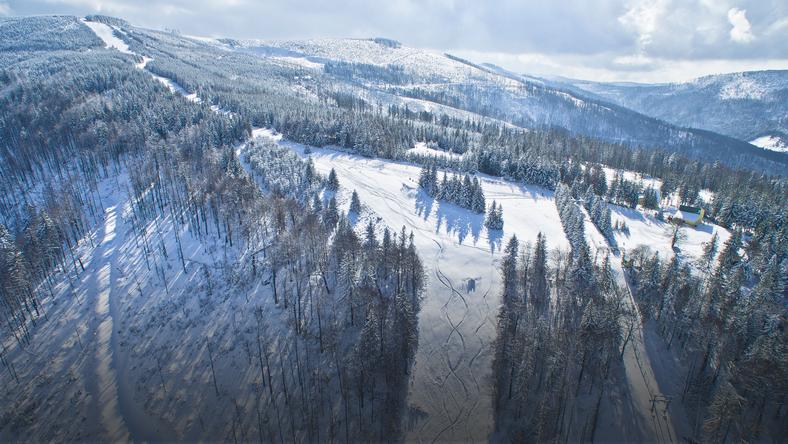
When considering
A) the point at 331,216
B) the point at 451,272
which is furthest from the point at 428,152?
the point at 451,272

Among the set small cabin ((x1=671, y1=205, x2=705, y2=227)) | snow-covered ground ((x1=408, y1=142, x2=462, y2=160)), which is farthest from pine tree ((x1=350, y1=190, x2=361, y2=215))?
small cabin ((x1=671, y1=205, x2=705, y2=227))

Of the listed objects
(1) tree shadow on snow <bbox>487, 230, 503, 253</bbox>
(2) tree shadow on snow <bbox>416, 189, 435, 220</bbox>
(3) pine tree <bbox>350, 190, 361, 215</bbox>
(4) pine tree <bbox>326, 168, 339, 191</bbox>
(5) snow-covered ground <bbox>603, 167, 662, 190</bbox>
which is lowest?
(5) snow-covered ground <bbox>603, 167, 662, 190</bbox>

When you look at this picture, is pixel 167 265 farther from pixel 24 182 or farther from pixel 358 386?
pixel 24 182

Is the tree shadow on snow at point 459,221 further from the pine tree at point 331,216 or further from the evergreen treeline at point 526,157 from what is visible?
the evergreen treeline at point 526,157

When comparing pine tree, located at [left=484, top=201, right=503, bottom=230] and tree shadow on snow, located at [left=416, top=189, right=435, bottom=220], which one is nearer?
pine tree, located at [left=484, top=201, right=503, bottom=230]

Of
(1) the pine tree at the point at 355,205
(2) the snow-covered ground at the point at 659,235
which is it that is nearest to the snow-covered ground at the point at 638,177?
(2) the snow-covered ground at the point at 659,235

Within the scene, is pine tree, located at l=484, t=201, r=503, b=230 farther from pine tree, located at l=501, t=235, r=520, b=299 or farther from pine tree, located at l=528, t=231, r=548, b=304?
pine tree, located at l=501, t=235, r=520, b=299
